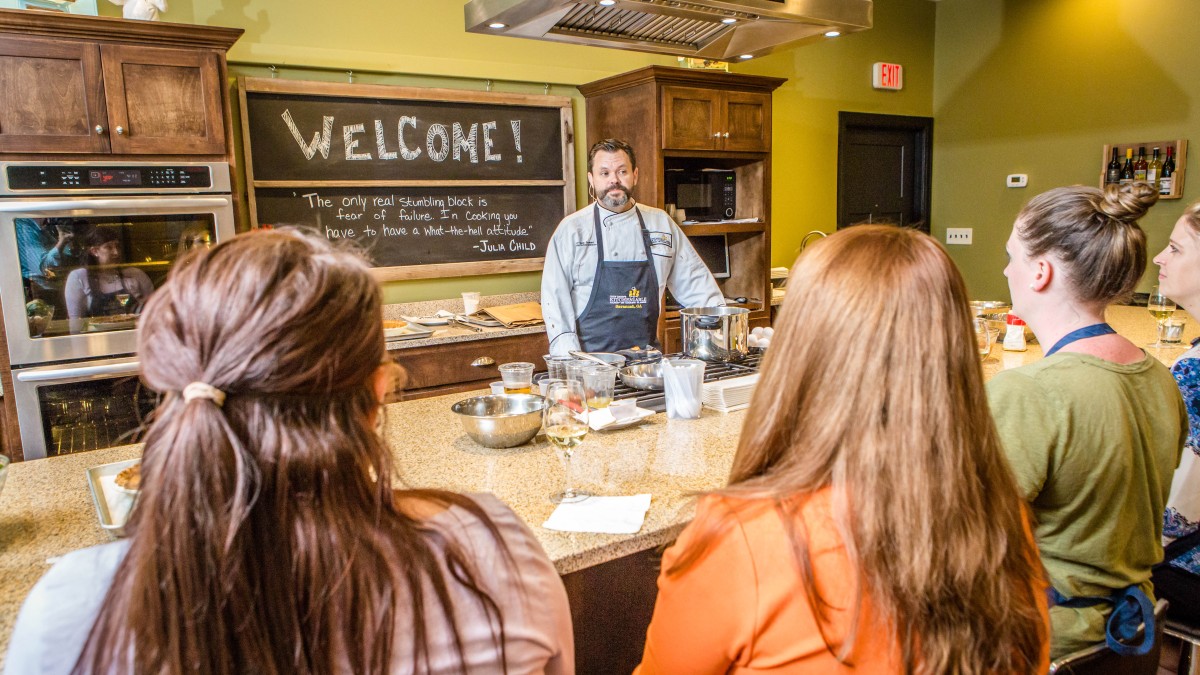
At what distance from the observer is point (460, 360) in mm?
3588

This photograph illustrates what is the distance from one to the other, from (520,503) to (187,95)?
7.85 feet

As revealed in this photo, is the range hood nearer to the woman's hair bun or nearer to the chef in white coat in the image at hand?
the chef in white coat

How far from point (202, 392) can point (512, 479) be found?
951 millimetres

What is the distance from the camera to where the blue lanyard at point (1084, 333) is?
1.39 metres

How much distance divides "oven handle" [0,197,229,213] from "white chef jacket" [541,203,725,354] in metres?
1.36

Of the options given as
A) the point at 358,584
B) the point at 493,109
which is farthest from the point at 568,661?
the point at 493,109

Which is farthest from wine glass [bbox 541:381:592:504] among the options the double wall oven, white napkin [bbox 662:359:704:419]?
the double wall oven

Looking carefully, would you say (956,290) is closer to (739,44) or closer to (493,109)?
(739,44)

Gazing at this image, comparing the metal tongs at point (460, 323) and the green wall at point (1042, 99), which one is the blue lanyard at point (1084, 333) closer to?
the metal tongs at point (460, 323)

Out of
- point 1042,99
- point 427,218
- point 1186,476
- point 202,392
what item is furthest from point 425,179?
point 1042,99

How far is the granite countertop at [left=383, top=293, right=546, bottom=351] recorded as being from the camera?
3.48 metres

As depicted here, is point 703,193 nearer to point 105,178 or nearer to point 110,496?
point 105,178

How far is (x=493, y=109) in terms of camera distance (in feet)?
13.4

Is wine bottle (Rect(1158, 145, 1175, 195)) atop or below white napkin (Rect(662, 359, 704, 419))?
atop
